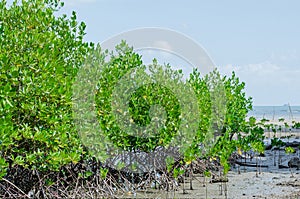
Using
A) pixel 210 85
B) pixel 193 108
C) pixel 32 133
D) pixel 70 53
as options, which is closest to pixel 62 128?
pixel 32 133

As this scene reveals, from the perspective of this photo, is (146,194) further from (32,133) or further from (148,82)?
(32,133)

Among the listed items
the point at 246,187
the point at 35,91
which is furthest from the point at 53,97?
the point at 246,187

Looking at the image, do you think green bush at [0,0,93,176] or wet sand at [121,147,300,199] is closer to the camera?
green bush at [0,0,93,176]

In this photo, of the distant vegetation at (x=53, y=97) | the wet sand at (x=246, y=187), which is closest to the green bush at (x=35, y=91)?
the distant vegetation at (x=53, y=97)

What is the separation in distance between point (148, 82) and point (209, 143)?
169 cm

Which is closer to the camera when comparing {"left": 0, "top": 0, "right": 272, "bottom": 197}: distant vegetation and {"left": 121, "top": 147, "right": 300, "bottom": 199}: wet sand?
{"left": 0, "top": 0, "right": 272, "bottom": 197}: distant vegetation

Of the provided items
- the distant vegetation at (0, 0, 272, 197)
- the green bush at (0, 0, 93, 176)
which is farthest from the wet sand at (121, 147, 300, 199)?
the green bush at (0, 0, 93, 176)

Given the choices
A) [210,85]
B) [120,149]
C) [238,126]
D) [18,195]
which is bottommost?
[18,195]

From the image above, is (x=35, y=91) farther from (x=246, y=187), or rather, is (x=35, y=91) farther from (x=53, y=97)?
(x=246, y=187)

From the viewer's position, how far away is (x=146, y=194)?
7.15 meters

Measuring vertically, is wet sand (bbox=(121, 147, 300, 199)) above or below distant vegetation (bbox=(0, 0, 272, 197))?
below

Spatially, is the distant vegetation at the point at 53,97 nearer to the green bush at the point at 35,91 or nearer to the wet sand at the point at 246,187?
the green bush at the point at 35,91

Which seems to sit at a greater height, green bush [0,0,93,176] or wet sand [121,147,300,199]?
green bush [0,0,93,176]

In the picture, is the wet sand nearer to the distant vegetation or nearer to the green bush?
the distant vegetation
